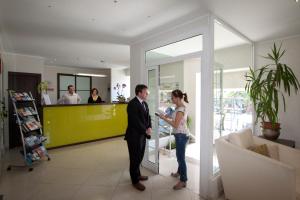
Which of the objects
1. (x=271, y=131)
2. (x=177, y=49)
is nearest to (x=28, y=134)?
(x=177, y=49)

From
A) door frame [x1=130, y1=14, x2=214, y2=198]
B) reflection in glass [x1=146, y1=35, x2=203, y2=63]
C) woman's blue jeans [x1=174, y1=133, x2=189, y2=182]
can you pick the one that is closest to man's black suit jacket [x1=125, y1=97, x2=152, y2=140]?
woman's blue jeans [x1=174, y1=133, x2=189, y2=182]

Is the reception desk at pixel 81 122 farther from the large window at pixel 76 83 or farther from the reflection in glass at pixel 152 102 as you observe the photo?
the large window at pixel 76 83

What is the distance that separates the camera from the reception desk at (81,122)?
15.4 feet

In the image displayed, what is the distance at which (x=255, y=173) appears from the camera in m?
2.04

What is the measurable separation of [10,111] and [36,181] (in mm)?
2916

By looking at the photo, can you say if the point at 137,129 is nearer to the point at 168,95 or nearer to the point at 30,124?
the point at 30,124

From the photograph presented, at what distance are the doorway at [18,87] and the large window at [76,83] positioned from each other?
2108 mm

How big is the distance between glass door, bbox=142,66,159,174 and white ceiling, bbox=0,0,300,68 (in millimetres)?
798

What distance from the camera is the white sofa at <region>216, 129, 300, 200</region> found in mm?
1817

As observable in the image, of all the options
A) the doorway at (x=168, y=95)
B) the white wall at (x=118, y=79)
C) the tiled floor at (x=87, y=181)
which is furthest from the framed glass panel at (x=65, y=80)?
the doorway at (x=168, y=95)

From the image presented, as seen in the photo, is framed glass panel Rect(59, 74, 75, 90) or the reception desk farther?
framed glass panel Rect(59, 74, 75, 90)

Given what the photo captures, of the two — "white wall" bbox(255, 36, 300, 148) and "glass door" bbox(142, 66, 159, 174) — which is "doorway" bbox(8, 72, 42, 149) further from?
"white wall" bbox(255, 36, 300, 148)

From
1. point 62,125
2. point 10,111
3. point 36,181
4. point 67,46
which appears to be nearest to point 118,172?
point 36,181

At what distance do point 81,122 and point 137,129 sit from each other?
3167mm
